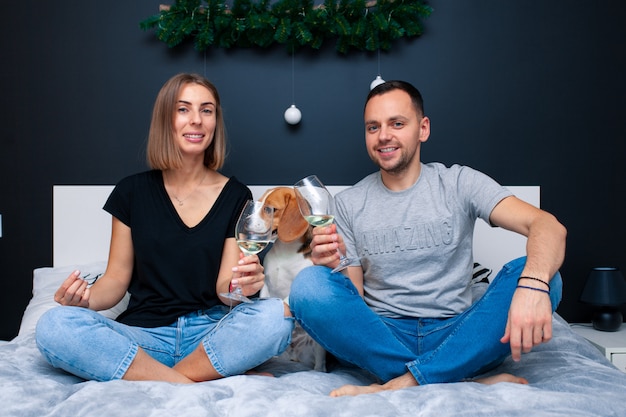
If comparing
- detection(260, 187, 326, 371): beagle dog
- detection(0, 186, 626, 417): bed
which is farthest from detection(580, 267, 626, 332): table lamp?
detection(260, 187, 326, 371): beagle dog

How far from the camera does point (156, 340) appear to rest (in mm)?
A: 1713

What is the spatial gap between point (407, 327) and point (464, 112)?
138 centimetres

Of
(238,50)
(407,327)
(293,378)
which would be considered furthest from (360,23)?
(293,378)

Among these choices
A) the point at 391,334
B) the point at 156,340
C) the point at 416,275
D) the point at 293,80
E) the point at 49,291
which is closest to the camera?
the point at 391,334

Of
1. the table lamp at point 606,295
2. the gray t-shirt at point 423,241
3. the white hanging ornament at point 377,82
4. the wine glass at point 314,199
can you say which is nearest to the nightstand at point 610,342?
the table lamp at point 606,295

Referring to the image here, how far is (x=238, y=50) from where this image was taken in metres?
2.71

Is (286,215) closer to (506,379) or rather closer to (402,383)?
(402,383)

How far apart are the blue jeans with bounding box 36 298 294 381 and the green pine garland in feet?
4.60

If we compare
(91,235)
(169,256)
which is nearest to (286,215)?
(169,256)

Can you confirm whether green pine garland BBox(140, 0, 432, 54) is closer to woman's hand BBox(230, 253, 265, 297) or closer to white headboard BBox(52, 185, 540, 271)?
white headboard BBox(52, 185, 540, 271)

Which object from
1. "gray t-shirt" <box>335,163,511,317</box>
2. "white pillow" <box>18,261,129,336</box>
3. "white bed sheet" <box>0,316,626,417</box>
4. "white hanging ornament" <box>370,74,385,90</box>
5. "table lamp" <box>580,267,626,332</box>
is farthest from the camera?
"white hanging ornament" <box>370,74,385,90</box>

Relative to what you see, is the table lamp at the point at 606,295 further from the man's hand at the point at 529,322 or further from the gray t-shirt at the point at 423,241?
the man's hand at the point at 529,322

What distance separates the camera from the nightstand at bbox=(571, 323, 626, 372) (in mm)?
2297

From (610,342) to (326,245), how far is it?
154 centimetres
